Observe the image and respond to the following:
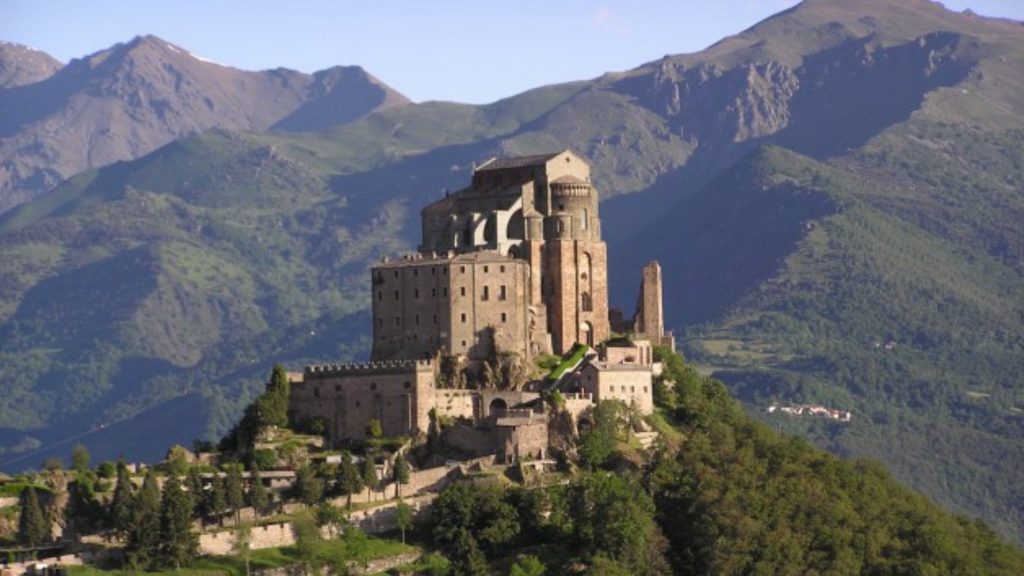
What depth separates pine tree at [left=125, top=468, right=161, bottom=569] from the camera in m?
121

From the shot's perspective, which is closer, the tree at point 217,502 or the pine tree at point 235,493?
the tree at point 217,502

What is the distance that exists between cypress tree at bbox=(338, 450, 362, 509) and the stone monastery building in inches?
323

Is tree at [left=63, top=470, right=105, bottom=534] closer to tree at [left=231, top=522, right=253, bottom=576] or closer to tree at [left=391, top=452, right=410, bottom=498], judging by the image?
tree at [left=231, top=522, right=253, bottom=576]

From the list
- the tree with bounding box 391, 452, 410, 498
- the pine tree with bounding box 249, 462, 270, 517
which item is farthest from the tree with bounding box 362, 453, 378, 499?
the pine tree with bounding box 249, 462, 270, 517

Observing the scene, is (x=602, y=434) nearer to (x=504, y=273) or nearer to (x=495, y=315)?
(x=495, y=315)

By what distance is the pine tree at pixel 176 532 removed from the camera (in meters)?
122

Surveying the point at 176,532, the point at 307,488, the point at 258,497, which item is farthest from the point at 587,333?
the point at 176,532

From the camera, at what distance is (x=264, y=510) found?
129 m

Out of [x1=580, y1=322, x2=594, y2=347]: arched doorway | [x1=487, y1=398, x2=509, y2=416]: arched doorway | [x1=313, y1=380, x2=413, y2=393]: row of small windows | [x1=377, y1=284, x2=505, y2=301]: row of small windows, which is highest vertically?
[x1=377, y1=284, x2=505, y2=301]: row of small windows

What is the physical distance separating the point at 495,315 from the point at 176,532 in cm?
3009

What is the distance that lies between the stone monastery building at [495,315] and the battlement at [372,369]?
79 mm

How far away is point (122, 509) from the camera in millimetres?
122625

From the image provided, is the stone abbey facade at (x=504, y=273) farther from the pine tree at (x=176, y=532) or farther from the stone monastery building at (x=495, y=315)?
the pine tree at (x=176, y=532)

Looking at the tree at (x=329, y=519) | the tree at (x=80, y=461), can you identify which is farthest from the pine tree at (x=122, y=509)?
the tree at (x=329, y=519)
